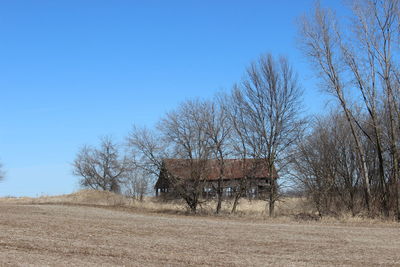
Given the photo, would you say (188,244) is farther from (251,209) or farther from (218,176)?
(251,209)

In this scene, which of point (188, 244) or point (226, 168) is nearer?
point (188, 244)

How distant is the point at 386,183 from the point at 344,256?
1305 cm

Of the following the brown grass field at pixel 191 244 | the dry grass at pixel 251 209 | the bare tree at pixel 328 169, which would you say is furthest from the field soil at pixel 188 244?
the bare tree at pixel 328 169

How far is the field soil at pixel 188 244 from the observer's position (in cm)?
1148

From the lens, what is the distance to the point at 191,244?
559 inches

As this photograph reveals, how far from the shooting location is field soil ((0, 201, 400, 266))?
37.7 feet

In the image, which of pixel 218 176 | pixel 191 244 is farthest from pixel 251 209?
pixel 191 244

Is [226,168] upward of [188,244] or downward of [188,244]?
upward

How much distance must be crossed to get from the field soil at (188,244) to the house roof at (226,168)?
23.3ft

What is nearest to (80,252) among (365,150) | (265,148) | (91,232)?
(91,232)

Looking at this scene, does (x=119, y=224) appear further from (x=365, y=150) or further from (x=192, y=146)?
(x=365, y=150)

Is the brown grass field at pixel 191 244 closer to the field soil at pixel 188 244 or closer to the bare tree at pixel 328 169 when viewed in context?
the field soil at pixel 188 244

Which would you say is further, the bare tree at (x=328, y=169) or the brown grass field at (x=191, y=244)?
the bare tree at (x=328, y=169)

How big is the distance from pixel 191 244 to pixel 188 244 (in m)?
0.09
